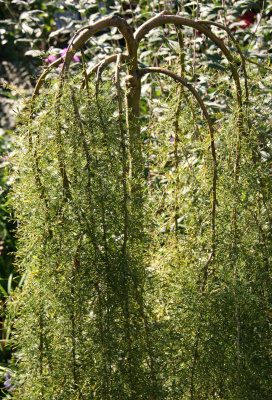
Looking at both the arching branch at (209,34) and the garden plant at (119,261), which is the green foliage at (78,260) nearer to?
the garden plant at (119,261)

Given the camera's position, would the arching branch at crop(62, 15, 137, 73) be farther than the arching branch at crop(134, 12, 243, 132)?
No

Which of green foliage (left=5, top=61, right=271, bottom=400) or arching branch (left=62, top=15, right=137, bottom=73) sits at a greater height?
A: arching branch (left=62, top=15, right=137, bottom=73)

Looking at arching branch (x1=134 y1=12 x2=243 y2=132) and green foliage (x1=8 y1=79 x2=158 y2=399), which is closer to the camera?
green foliage (x1=8 y1=79 x2=158 y2=399)

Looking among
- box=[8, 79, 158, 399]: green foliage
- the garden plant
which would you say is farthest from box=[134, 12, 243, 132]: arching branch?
box=[8, 79, 158, 399]: green foliage

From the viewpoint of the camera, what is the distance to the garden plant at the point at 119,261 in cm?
109

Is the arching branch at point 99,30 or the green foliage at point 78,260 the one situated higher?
the arching branch at point 99,30

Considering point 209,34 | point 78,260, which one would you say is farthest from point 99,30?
point 78,260

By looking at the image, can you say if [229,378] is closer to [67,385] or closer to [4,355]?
[67,385]

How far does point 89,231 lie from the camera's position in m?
1.08

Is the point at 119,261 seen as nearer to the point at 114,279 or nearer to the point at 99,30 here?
the point at 114,279

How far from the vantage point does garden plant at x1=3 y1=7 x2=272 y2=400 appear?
A: 3.56 feet

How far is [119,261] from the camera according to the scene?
112cm

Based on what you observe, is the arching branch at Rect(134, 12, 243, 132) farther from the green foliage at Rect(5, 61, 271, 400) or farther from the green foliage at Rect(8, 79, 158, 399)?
the green foliage at Rect(8, 79, 158, 399)

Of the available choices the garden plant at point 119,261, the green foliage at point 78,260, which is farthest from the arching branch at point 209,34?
the green foliage at point 78,260
